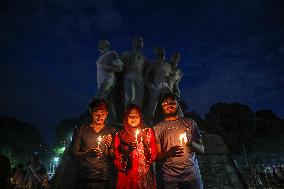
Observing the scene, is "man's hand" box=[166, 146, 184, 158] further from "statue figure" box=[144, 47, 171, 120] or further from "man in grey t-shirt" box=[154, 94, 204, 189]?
"statue figure" box=[144, 47, 171, 120]

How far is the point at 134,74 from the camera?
8008mm

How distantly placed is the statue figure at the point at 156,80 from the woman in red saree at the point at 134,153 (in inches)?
168

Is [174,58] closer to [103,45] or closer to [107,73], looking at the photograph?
[103,45]

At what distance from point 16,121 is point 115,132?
43.9m

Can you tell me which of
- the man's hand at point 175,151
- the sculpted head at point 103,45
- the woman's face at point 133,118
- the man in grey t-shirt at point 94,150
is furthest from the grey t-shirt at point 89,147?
the sculpted head at point 103,45

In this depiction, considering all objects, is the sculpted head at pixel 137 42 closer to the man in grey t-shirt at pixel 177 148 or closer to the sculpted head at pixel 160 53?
the sculpted head at pixel 160 53

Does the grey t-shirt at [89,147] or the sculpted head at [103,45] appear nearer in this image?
the grey t-shirt at [89,147]

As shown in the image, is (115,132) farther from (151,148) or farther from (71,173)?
(71,173)

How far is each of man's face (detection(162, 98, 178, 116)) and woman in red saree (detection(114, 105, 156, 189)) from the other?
1.25ft

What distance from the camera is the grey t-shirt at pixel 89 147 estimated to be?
3.32 meters

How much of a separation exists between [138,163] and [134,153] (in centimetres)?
15

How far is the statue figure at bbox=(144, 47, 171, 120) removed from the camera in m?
8.09

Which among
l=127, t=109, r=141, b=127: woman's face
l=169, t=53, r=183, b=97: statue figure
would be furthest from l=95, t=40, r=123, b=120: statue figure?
l=127, t=109, r=141, b=127: woman's face

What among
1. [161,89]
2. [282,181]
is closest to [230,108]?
[282,181]
